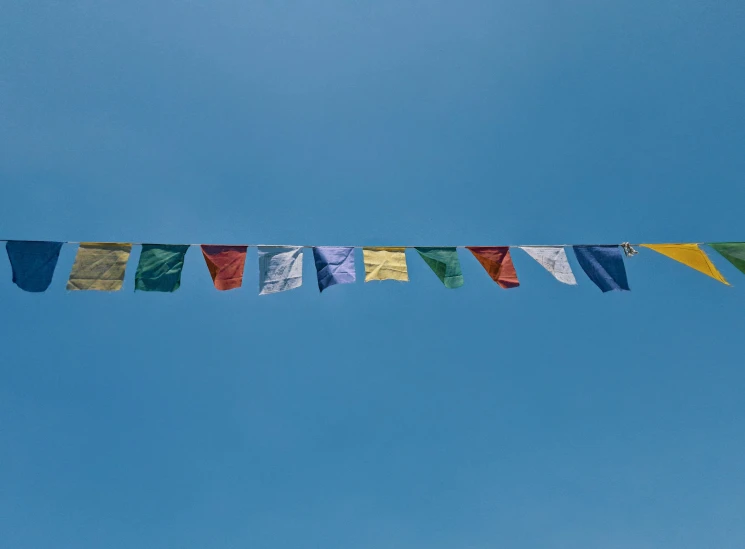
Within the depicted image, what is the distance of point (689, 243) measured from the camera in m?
9.78

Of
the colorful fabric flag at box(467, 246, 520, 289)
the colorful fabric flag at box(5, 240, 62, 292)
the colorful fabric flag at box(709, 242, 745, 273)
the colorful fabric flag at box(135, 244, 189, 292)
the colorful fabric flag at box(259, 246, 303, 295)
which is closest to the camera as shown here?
the colorful fabric flag at box(5, 240, 62, 292)

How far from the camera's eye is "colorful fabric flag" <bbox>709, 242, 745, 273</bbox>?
384 inches

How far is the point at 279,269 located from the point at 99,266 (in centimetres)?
329

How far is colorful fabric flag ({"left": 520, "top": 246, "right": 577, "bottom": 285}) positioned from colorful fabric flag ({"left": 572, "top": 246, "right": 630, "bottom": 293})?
0.32 meters

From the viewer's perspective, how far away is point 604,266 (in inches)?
387

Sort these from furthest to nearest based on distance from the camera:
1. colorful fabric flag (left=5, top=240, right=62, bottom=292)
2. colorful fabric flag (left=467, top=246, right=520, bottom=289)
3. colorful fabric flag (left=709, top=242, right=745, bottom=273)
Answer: colorful fabric flag (left=467, top=246, right=520, bottom=289) → colorful fabric flag (left=709, top=242, right=745, bottom=273) → colorful fabric flag (left=5, top=240, right=62, bottom=292)

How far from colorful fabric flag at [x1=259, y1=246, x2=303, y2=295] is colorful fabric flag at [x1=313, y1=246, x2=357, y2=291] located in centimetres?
38

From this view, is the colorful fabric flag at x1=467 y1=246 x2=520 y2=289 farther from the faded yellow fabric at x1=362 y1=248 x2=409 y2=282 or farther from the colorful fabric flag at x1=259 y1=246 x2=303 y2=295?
the colorful fabric flag at x1=259 y1=246 x2=303 y2=295

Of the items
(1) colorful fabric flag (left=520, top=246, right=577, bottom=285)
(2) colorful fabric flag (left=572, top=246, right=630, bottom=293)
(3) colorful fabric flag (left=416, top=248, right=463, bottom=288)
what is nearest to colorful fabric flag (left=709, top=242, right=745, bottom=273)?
(2) colorful fabric flag (left=572, top=246, right=630, bottom=293)

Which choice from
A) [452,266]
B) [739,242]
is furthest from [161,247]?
[739,242]

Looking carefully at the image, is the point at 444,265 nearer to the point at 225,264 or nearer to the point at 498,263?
the point at 498,263

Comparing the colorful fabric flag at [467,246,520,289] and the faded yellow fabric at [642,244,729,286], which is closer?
the faded yellow fabric at [642,244,729,286]

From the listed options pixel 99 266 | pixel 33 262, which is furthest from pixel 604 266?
pixel 33 262

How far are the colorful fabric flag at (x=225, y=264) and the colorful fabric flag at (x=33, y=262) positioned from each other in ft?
8.95
